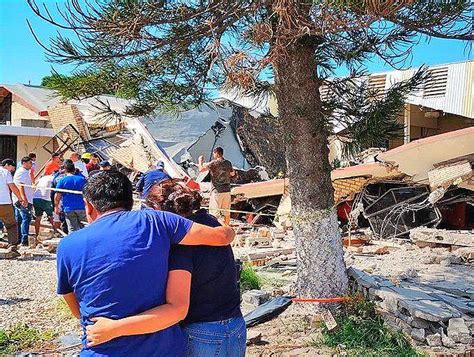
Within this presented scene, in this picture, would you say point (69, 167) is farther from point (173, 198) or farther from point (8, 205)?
point (173, 198)

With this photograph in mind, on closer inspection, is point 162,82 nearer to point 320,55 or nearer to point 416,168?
point 320,55

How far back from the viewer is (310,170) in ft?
16.8

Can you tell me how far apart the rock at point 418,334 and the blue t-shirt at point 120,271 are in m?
3.09

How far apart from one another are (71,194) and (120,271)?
22.9ft

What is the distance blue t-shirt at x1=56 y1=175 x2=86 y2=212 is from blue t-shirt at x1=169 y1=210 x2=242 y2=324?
654 centimetres

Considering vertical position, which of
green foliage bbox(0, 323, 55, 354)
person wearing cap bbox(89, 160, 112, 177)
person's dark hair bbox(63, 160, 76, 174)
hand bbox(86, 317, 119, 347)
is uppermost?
person wearing cap bbox(89, 160, 112, 177)

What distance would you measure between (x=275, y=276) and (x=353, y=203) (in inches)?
197

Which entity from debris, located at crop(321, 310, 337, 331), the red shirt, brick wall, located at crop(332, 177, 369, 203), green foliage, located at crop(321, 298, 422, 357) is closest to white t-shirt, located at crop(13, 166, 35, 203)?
the red shirt

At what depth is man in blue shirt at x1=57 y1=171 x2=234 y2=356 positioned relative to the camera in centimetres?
222

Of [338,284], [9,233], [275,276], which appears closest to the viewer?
[338,284]

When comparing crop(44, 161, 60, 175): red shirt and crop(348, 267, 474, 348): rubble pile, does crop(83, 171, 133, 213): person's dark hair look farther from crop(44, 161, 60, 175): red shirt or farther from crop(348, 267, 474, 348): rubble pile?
crop(44, 161, 60, 175): red shirt

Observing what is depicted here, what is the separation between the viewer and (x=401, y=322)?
4883 mm

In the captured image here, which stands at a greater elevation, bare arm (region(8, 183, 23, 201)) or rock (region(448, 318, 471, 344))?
bare arm (region(8, 183, 23, 201))

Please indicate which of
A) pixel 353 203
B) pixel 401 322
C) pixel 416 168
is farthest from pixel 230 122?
pixel 401 322
